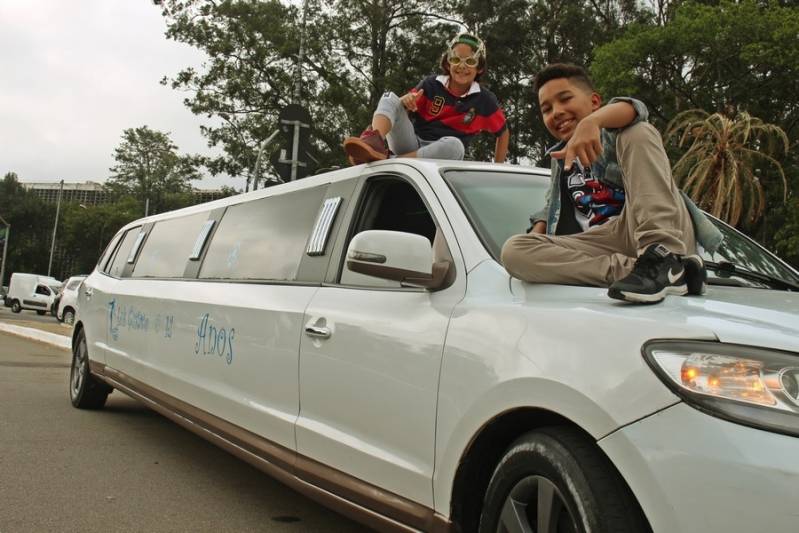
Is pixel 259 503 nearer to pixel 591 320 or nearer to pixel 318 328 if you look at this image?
pixel 318 328

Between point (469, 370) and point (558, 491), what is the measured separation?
18.8 inches

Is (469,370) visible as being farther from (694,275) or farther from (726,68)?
(726,68)

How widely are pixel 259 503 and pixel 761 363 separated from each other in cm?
310

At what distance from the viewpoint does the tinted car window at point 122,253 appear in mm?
6720

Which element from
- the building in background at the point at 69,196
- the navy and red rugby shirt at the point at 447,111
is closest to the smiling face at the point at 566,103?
the navy and red rugby shirt at the point at 447,111

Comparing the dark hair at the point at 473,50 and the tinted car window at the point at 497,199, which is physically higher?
the dark hair at the point at 473,50

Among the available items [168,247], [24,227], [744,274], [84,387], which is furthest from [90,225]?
[744,274]

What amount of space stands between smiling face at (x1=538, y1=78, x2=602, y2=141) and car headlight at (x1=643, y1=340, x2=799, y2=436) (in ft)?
4.49

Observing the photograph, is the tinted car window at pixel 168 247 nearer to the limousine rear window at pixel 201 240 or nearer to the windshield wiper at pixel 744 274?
the limousine rear window at pixel 201 240

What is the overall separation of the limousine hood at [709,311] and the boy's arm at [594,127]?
426 mm

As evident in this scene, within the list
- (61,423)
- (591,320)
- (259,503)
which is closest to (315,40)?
(61,423)

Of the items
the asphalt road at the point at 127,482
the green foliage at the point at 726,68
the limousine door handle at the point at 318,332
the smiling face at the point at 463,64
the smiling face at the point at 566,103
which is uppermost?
the green foliage at the point at 726,68

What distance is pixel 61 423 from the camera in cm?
625

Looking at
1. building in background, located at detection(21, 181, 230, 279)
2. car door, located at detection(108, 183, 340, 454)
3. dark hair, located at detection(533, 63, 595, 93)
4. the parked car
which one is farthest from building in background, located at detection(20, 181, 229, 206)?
dark hair, located at detection(533, 63, 595, 93)
